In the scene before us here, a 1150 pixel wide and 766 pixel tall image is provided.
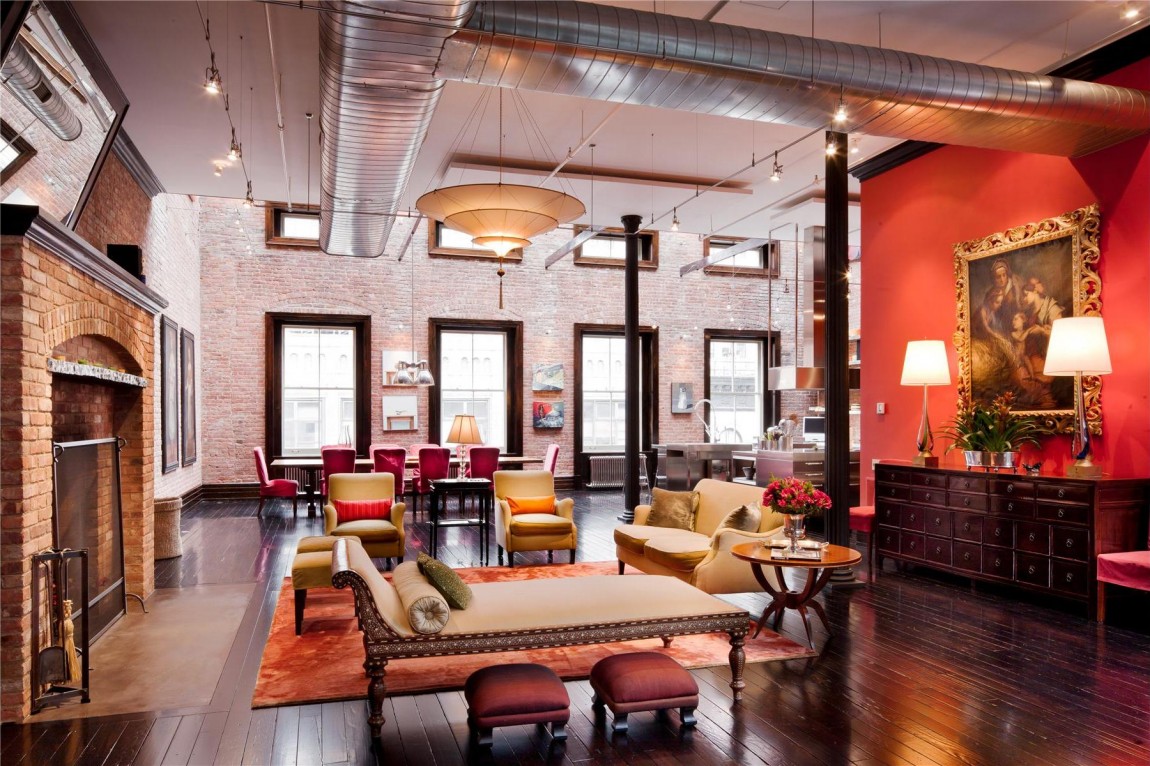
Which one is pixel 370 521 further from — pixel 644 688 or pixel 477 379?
pixel 477 379

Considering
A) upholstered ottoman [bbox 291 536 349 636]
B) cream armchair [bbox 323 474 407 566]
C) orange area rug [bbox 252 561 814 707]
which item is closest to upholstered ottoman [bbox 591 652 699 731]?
orange area rug [bbox 252 561 814 707]

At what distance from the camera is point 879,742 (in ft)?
11.4

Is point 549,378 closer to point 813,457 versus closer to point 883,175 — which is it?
point 813,457

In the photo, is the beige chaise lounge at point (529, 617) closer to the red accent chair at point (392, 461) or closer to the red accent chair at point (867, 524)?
the red accent chair at point (867, 524)

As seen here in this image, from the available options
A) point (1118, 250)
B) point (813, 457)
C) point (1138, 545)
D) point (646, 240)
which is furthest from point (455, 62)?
point (646, 240)

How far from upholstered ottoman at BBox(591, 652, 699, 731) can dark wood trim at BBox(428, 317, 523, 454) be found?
9.73 m

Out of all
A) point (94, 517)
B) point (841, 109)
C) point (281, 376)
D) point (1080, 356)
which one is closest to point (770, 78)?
point (841, 109)

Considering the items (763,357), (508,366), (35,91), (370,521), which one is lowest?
(370,521)

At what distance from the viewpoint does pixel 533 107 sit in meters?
7.20

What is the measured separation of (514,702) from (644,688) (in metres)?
0.63

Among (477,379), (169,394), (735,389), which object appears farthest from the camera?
(735,389)

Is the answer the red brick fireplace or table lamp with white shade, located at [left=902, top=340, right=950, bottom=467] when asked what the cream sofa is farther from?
the red brick fireplace

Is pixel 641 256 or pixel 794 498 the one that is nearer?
pixel 794 498

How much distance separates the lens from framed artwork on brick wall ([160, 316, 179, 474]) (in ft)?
30.4
